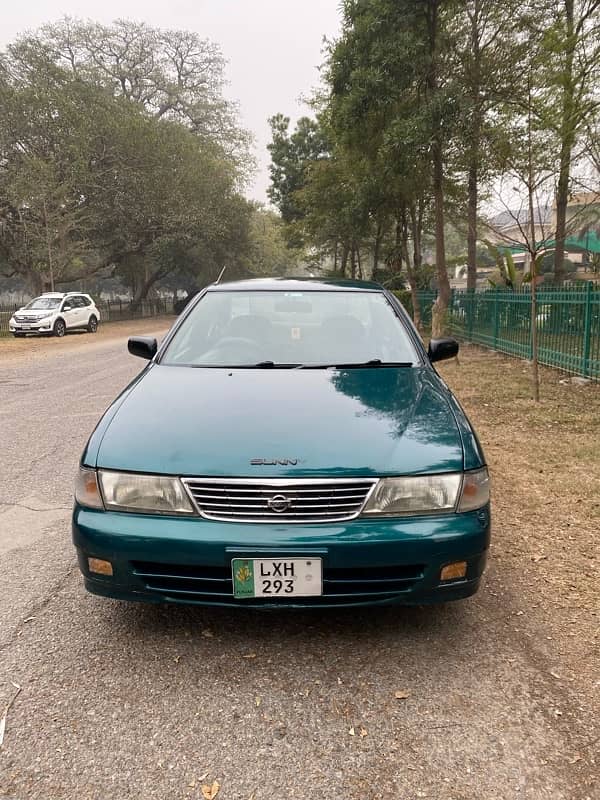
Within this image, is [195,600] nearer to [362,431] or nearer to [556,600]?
[362,431]

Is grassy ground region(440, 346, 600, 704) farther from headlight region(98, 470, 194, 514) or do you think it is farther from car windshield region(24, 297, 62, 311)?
car windshield region(24, 297, 62, 311)

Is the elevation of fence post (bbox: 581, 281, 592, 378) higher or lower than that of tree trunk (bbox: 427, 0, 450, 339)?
lower

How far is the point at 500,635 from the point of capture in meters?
2.50

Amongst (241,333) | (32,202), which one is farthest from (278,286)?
(32,202)

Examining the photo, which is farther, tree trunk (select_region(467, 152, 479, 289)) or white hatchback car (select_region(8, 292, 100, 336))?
white hatchback car (select_region(8, 292, 100, 336))

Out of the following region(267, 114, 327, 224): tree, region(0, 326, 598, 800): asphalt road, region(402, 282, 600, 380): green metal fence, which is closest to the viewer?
region(0, 326, 598, 800): asphalt road

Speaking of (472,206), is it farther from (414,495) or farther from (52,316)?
(52,316)

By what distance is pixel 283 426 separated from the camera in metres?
2.44

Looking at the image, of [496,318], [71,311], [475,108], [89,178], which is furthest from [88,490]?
[89,178]

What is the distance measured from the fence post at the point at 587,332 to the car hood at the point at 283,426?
5725 millimetres

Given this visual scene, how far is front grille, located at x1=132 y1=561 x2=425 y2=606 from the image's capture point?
216cm

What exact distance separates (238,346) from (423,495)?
167cm

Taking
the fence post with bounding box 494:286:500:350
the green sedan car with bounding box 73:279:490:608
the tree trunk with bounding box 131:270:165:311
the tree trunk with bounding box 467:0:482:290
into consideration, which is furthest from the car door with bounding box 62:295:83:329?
the green sedan car with bounding box 73:279:490:608

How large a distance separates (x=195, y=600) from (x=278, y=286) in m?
2.42
